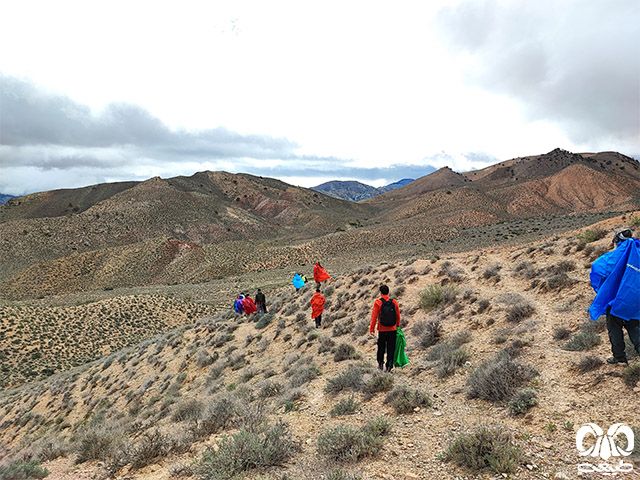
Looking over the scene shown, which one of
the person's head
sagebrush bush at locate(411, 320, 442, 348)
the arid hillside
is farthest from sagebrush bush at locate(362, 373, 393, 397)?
the person's head

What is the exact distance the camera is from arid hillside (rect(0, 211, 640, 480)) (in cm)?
457

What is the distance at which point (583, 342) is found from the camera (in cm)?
649

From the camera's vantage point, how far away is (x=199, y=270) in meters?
55.2

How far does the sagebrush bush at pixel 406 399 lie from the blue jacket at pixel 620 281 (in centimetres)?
294

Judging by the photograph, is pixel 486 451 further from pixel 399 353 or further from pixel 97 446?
pixel 97 446

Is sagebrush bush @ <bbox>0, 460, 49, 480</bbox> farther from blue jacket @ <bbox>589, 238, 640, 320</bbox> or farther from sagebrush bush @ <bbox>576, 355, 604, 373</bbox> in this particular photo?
blue jacket @ <bbox>589, 238, 640, 320</bbox>

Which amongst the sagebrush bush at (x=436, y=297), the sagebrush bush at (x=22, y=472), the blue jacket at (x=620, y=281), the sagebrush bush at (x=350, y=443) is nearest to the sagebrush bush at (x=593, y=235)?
the sagebrush bush at (x=436, y=297)

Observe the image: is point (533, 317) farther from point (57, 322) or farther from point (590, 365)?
point (57, 322)

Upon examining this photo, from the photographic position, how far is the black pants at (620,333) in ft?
17.1

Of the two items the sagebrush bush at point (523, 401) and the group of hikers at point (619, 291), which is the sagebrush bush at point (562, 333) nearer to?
the group of hikers at point (619, 291)

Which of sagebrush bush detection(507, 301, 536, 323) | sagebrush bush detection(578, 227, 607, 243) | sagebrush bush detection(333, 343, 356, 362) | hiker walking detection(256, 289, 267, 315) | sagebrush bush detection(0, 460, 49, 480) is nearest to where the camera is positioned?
sagebrush bush detection(0, 460, 49, 480)

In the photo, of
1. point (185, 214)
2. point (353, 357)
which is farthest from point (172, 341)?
point (185, 214)

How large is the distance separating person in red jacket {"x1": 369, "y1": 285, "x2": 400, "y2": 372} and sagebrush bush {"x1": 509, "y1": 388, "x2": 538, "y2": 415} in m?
2.60

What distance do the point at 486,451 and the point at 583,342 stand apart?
3.75 meters
